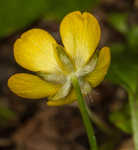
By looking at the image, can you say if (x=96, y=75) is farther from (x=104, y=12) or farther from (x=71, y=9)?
(x=104, y=12)

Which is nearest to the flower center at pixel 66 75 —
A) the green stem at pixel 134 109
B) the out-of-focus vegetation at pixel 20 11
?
the green stem at pixel 134 109

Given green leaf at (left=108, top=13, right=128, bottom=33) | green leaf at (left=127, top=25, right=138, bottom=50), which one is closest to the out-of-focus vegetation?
green leaf at (left=108, top=13, right=128, bottom=33)

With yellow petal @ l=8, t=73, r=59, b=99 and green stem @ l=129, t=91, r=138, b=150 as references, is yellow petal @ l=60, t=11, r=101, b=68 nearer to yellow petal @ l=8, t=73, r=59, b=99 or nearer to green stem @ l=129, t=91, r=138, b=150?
yellow petal @ l=8, t=73, r=59, b=99

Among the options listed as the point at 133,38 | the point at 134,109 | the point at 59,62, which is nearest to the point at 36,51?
the point at 59,62

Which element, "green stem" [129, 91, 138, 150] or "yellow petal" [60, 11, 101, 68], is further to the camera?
"green stem" [129, 91, 138, 150]

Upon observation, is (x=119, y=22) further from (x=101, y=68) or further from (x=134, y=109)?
(x=101, y=68)

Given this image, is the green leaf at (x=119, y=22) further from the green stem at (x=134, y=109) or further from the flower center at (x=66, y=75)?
the flower center at (x=66, y=75)
